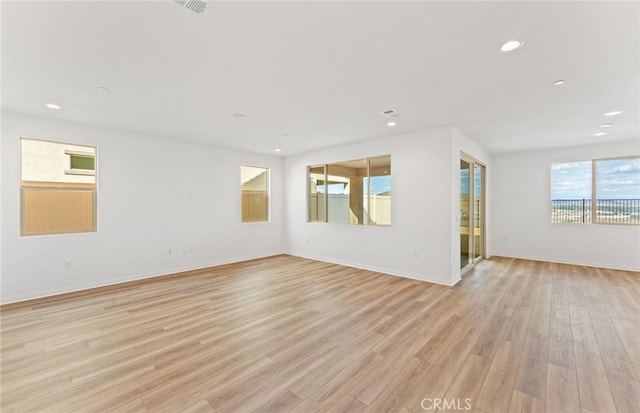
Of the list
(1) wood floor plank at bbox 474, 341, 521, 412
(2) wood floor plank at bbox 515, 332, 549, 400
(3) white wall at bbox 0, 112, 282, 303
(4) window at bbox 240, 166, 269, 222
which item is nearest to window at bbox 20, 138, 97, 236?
(3) white wall at bbox 0, 112, 282, 303

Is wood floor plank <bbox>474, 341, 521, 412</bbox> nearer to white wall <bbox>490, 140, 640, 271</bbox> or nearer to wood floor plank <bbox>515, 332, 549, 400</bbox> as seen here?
wood floor plank <bbox>515, 332, 549, 400</bbox>

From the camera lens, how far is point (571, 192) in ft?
19.5

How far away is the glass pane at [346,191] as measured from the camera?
5775 millimetres

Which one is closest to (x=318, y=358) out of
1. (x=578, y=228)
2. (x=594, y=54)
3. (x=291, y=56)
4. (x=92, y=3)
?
(x=291, y=56)

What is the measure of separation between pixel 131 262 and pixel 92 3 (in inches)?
167

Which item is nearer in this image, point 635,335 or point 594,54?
point 594,54

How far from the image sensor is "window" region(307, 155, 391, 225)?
5328 millimetres

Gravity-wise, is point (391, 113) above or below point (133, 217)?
above

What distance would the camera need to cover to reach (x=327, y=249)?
626 centimetres

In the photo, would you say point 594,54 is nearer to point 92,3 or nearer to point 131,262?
point 92,3

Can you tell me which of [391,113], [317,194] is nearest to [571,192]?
[391,113]

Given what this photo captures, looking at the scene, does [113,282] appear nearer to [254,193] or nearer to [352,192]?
[254,193]

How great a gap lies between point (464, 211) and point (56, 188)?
7201mm

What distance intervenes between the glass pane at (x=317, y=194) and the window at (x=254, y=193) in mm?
1229
